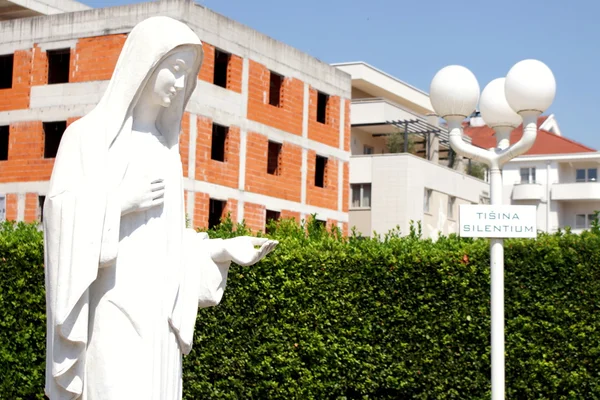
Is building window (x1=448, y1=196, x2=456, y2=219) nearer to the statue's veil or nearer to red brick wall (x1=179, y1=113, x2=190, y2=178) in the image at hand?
red brick wall (x1=179, y1=113, x2=190, y2=178)

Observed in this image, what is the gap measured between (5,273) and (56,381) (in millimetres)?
8635

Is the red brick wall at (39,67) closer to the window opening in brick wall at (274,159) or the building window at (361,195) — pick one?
the window opening in brick wall at (274,159)

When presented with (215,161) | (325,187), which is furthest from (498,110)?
(325,187)

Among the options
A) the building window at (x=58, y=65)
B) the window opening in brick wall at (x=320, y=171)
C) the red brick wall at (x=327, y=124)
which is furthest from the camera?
the window opening in brick wall at (x=320, y=171)

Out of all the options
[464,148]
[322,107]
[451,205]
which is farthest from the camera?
[451,205]

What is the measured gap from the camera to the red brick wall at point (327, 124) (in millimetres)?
34438

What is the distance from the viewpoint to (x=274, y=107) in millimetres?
32375

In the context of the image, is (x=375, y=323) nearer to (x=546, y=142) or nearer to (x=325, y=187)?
Result: (x=325, y=187)

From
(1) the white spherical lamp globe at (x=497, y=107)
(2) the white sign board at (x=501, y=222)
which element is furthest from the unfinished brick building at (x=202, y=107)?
(2) the white sign board at (x=501, y=222)

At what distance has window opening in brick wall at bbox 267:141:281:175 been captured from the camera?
3304cm

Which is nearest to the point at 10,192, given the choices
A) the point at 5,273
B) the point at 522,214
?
the point at 5,273

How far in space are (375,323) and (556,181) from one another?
2042 inches

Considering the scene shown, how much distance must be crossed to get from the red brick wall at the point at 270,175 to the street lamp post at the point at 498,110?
2160cm

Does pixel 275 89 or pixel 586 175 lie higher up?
pixel 586 175
